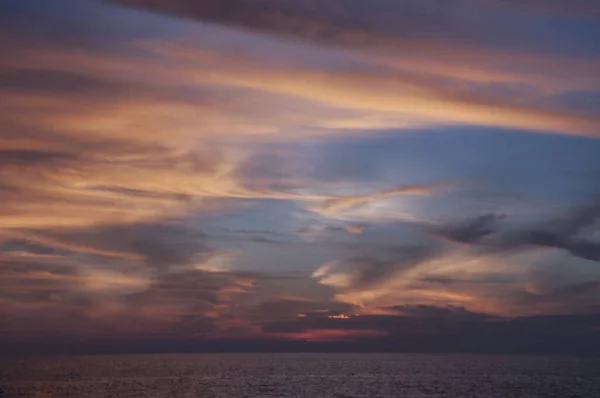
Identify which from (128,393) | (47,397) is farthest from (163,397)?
(47,397)

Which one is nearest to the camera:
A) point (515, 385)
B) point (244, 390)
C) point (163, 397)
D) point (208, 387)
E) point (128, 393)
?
point (163, 397)

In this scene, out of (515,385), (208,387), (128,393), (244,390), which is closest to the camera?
(128,393)

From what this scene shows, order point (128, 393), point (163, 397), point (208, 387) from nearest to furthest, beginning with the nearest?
point (163, 397) < point (128, 393) < point (208, 387)

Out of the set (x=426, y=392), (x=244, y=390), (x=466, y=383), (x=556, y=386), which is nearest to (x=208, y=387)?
(x=244, y=390)

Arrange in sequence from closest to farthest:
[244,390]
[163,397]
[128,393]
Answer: [163,397] < [128,393] < [244,390]

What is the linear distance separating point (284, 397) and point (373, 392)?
1744 cm

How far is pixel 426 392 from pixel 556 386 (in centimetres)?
3396

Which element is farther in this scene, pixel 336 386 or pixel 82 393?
pixel 336 386

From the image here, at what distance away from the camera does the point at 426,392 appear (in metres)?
122

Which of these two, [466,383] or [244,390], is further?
[466,383]

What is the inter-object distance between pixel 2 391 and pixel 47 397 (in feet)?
52.9

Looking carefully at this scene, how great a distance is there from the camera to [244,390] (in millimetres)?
123812

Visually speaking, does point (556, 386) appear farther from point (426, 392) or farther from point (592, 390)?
point (426, 392)

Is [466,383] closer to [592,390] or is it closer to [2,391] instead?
[592,390]
